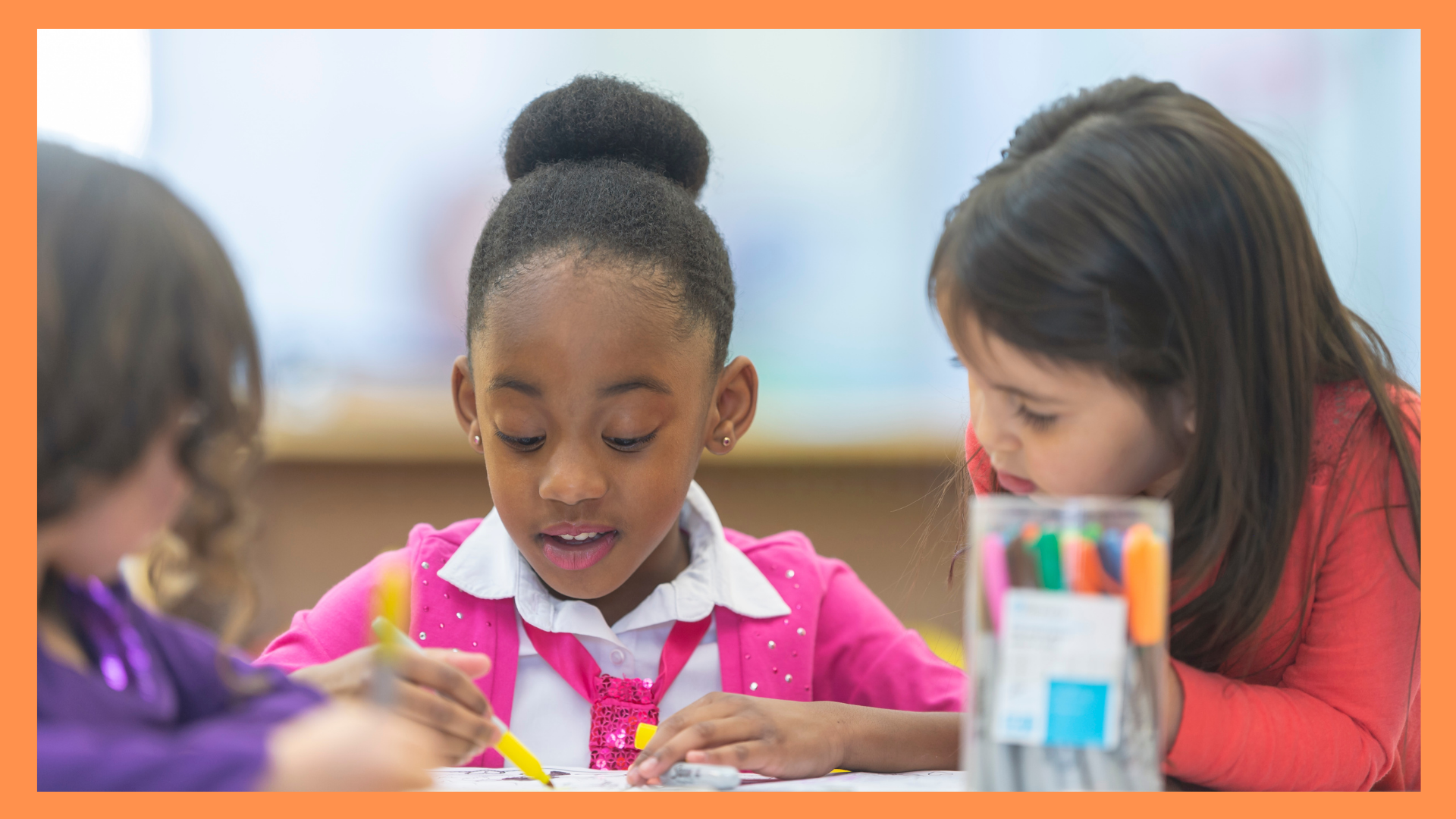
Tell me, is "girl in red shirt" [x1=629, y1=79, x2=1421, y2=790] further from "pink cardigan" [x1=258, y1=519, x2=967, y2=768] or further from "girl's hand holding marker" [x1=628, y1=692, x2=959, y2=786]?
"pink cardigan" [x1=258, y1=519, x2=967, y2=768]

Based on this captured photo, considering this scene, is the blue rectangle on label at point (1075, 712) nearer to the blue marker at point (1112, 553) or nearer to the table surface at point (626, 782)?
the blue marker at point (1112, 553)

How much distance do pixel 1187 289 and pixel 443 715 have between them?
0.53m

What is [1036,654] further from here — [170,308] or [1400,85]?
[1400,85]

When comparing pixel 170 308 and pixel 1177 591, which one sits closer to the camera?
pixel 170 308

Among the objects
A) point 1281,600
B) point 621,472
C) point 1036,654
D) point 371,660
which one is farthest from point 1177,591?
point 371,660

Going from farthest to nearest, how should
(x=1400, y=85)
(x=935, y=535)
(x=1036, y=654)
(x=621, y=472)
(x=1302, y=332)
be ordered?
(x=1400, y=85)
(x=935, y=535)
(x=621, y=472)
(x=1302, y=332)
(x=1036, y=654)

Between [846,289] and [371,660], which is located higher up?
[846,289]

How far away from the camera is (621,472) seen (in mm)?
868

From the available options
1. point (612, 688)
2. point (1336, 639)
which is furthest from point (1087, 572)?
point (612, 688)

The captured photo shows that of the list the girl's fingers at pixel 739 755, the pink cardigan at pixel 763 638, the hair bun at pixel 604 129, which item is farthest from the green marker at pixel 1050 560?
the hair bun at pixel 604 129

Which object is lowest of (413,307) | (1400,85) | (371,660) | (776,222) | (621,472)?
(371,660)

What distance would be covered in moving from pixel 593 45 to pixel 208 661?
134 cm

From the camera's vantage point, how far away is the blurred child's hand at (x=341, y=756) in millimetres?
507

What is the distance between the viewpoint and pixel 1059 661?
52 centimetres
